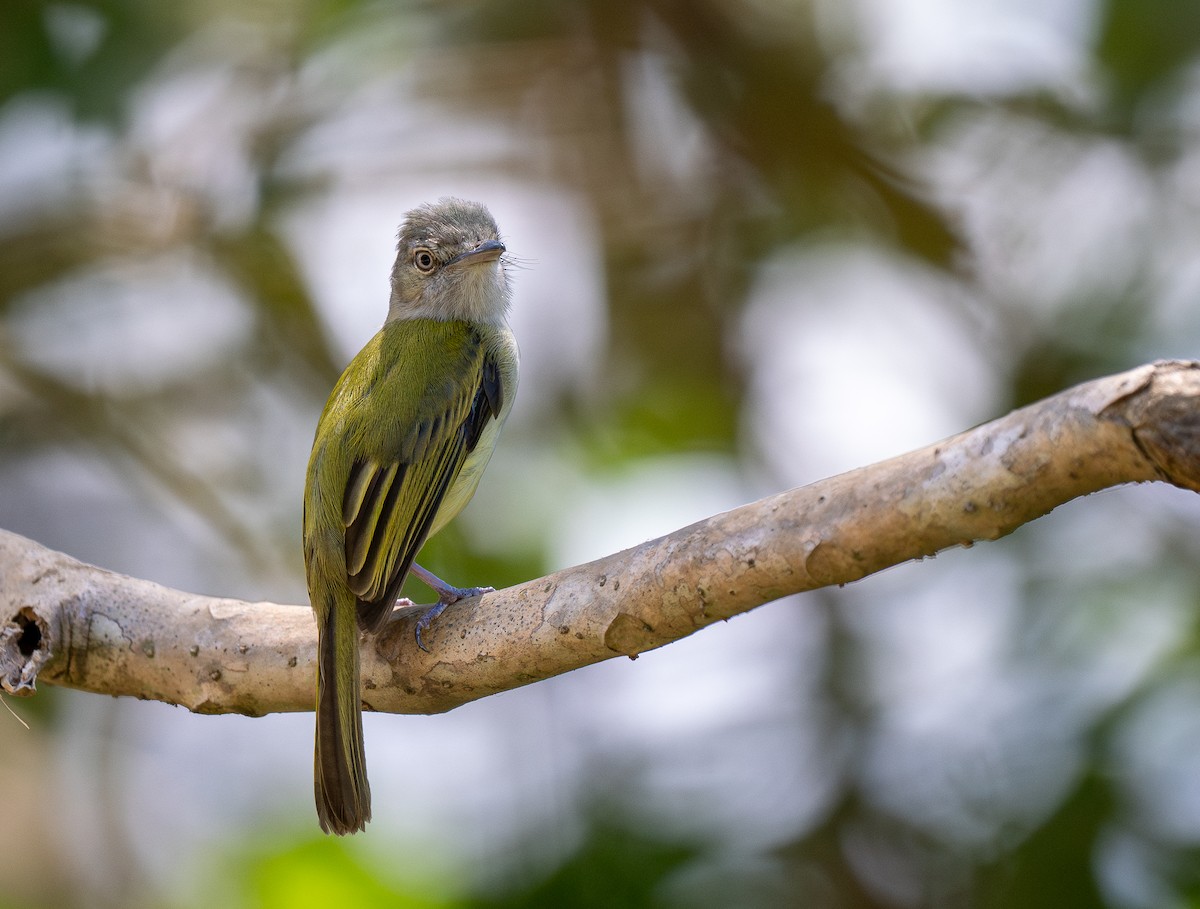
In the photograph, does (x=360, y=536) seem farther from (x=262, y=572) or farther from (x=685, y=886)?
(x=262, y=572)

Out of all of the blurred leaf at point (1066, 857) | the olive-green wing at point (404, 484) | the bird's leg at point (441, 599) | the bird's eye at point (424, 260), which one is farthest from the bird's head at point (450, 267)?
the blurred leaf at point (1066, 857)

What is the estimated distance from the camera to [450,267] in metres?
4.70

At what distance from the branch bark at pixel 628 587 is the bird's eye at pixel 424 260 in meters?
1.62

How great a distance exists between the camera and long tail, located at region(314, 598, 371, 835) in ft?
10.8

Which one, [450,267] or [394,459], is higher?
[450,267]

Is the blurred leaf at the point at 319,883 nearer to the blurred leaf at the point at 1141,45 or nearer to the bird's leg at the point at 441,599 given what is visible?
the bird's leg at the point at 441,599

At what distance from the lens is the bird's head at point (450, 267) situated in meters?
4.64

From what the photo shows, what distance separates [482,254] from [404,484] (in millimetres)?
1212

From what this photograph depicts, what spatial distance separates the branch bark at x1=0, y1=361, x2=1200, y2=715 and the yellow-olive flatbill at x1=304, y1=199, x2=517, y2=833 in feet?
0.48

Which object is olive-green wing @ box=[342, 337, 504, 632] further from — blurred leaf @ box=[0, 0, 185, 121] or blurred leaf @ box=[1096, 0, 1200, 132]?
blurred leaf @ box=[1096, 0, 1200, 132]

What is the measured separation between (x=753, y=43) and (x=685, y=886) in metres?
3.95

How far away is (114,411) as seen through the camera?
21.2 ft

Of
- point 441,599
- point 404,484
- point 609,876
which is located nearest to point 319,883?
point 609,876

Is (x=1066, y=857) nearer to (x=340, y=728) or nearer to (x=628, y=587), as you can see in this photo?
(x=628, y=587)
